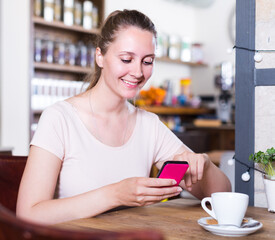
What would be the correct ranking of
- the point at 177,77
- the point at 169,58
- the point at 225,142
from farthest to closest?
the point at 177,77 < the point at 169,58 < the point at 225,142

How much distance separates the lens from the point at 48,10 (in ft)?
14.1

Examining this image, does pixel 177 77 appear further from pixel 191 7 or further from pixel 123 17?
pixel 123 17

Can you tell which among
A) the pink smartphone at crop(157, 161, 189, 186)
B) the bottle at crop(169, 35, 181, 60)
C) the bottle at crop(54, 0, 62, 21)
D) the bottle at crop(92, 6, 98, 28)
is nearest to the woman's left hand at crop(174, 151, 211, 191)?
the pink smartphone at crop(157, 161, 189, 186)

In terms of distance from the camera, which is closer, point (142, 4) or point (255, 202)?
point (255, 202)

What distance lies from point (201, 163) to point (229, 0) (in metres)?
5.26

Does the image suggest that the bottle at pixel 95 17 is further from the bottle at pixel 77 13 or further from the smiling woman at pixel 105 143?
the smiling woman at pixel 105 143

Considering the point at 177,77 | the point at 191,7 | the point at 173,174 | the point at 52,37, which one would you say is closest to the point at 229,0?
the point at 191,7

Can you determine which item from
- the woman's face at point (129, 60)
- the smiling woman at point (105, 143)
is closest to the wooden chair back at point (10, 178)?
the smiling woman at point (105, 143)

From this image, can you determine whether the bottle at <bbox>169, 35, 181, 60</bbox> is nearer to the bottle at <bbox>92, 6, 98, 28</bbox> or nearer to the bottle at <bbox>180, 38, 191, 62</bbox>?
the bottle at <bbox>180, 38, 191, 62</bbox>

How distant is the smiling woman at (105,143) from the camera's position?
4.32ft

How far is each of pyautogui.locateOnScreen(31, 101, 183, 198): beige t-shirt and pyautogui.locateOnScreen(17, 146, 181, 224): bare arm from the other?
0.19 ft

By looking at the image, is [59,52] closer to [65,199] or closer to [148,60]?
[148,60]

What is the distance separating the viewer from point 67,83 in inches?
177

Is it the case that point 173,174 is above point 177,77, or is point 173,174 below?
below
